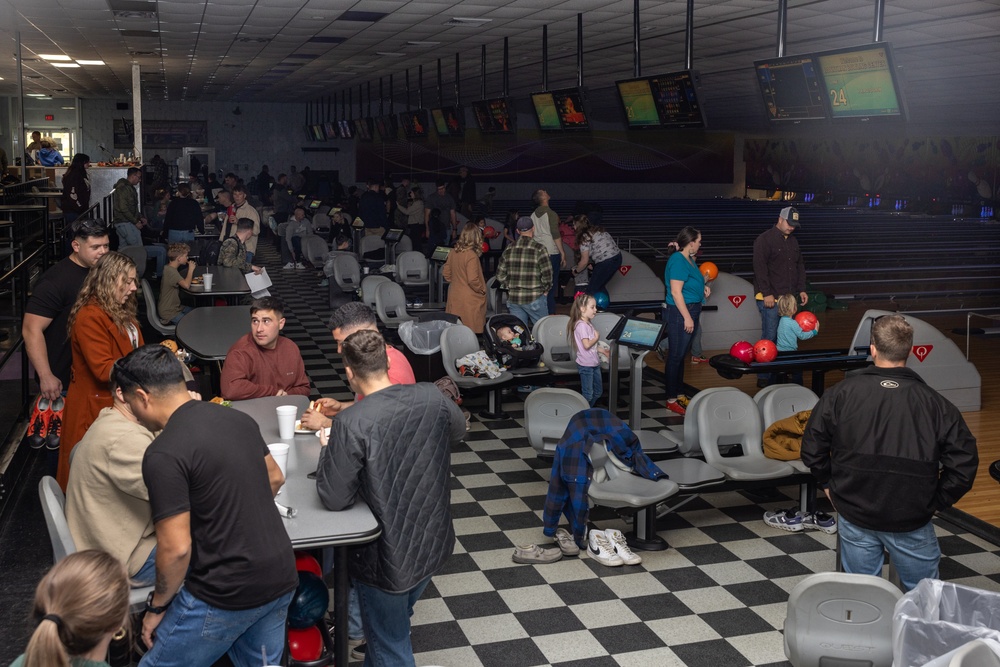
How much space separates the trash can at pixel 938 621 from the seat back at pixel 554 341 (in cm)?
442

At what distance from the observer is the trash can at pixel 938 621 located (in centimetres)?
226

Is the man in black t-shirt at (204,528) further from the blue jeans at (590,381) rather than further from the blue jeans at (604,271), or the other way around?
the blue jeans at (604,271)

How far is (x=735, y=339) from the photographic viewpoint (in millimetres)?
9219

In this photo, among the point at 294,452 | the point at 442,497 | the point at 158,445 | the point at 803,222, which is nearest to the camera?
the point at 158,445

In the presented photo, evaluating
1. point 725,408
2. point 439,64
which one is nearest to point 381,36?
point 439,64

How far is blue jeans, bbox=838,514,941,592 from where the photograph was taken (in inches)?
124

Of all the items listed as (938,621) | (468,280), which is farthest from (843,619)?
(468,280)

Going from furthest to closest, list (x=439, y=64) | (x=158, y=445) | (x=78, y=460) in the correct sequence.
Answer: (x=439, y=64) < (x=78, y=460) < (x=158, y=445)

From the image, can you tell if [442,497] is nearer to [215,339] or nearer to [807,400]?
[807,400]

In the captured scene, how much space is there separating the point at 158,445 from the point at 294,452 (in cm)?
121

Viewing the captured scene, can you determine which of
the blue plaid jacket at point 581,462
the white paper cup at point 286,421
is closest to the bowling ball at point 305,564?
the white paper cup at point 286,421

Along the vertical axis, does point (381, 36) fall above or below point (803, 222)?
above

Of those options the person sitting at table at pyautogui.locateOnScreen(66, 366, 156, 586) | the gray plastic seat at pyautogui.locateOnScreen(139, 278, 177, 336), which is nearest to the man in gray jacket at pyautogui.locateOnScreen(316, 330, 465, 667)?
the person sitting at table at pyautogui.locateOnScreen(66, 366, 156, 586)

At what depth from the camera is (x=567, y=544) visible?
14.9ft
